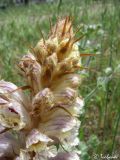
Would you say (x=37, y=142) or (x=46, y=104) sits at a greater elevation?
(x=46, y=104)

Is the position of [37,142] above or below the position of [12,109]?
below

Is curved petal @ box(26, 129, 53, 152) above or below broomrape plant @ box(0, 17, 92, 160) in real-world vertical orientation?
below

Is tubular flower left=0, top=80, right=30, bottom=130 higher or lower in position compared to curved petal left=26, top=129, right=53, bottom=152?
higher

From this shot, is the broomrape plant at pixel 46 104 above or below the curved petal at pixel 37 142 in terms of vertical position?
above

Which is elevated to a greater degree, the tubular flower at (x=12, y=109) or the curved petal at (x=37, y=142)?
the tubular flower at (x=12, y=109)

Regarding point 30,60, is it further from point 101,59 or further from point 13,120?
point 101,59

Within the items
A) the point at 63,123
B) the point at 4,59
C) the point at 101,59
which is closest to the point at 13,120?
the point at 63,123

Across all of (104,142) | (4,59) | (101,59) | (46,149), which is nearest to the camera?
(46,149)

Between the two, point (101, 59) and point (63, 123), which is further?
point (101, 59)
